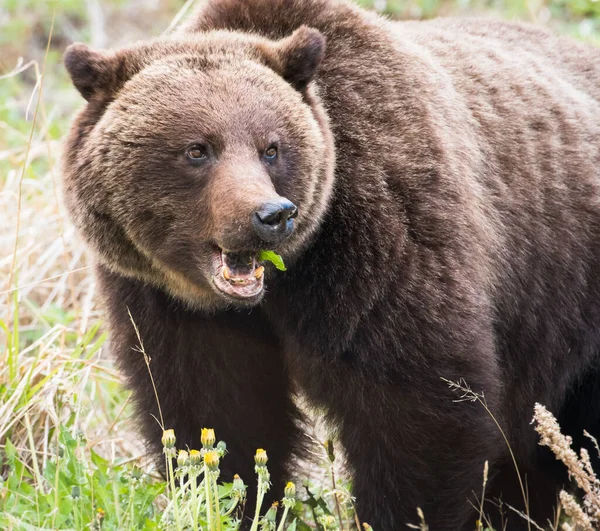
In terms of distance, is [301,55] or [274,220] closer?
[274,220]

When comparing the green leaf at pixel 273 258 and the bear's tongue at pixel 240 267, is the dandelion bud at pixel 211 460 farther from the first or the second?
the green leaf at pixel 273 258

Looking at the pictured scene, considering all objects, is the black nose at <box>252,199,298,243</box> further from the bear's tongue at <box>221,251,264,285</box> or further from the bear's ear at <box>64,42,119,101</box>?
the bear's ear at <box>64,42,119,101</box>

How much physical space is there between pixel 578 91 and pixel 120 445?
3.62 meters

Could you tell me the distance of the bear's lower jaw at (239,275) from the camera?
4.51 meters

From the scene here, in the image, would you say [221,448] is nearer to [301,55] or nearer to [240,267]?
[240,267]

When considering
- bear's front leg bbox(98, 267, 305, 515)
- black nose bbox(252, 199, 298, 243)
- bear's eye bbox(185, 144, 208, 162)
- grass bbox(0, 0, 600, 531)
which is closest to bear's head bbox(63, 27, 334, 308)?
bear's eye bbox(185, 144, 208, 162)

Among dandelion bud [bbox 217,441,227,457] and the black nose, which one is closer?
dandelion bud [bbox 217,441,227,457]

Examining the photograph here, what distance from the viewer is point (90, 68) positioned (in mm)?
4828

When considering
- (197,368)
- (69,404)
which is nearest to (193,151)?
(197,368)

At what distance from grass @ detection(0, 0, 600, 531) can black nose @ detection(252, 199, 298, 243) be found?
2.91 ft

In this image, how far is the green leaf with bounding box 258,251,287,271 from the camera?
472 cm

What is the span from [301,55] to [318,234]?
823 millimetres

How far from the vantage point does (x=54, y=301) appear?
26.7 feet

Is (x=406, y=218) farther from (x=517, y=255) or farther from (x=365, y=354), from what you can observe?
(x=517, y=255)
